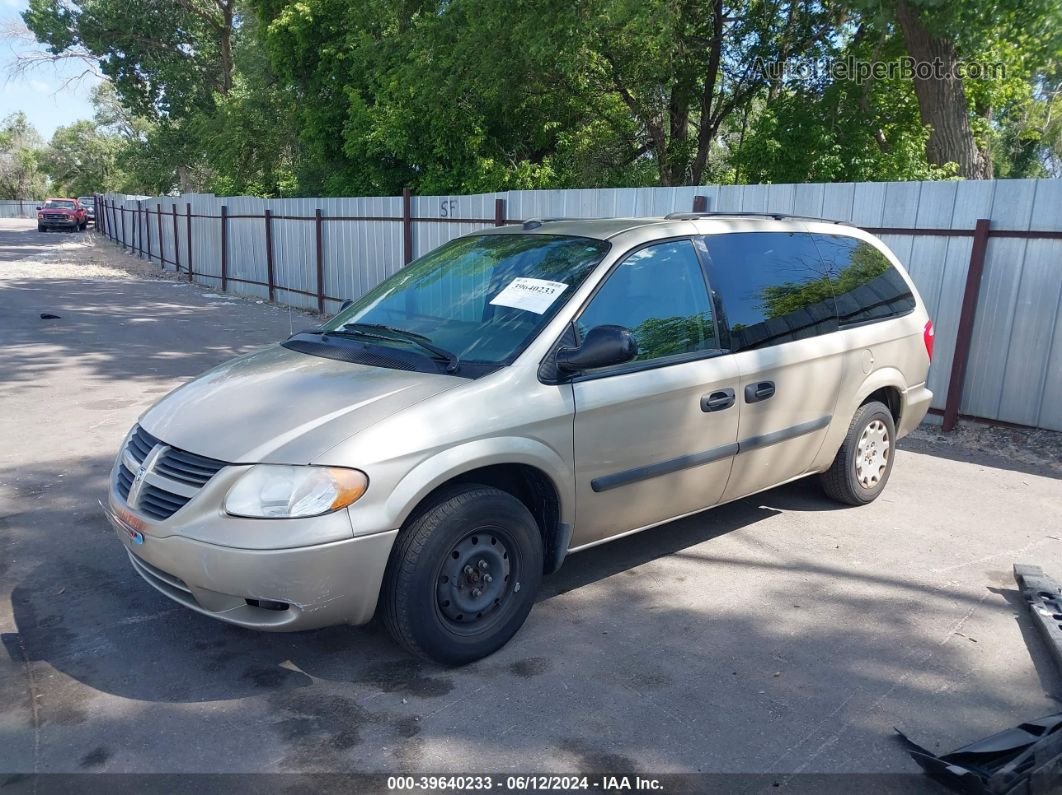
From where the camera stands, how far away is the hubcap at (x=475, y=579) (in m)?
3.58

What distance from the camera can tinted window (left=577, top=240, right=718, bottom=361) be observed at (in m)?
4.14

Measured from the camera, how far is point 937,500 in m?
5.98

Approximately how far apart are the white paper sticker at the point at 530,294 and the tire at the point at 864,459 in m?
2.38

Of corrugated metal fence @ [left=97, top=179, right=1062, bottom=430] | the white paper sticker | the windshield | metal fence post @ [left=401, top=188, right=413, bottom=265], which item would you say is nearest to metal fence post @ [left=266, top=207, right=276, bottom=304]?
metal fence post @ [left=401, top=188, right=413, bottom=265]

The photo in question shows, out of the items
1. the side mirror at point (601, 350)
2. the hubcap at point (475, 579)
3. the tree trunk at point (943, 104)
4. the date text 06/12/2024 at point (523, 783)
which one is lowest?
the date text 06/12/2024 at point (523, 783)

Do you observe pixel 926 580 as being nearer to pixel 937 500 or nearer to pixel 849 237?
pixel 937 500

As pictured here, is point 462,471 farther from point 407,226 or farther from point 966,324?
point 407,226

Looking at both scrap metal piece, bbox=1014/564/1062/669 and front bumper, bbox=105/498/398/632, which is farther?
scrap metal piece, bbox=1014/564/1062/669

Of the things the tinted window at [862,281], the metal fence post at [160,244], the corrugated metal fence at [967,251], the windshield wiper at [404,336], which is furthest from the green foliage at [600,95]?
the windshield wiper at [404,336]

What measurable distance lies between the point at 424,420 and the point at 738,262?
7.15 ft

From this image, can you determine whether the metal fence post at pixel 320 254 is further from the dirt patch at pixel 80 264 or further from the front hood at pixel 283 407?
the front hood at pixel 283 407

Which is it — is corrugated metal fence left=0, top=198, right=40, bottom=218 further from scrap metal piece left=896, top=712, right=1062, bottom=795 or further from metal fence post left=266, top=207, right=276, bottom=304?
scrap metal piece left=896, top=712, right=1062, bottom=795

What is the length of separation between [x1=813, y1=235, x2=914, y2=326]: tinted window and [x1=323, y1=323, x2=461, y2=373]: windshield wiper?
2556 millimetres

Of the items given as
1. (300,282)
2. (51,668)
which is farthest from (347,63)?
(51,668)
